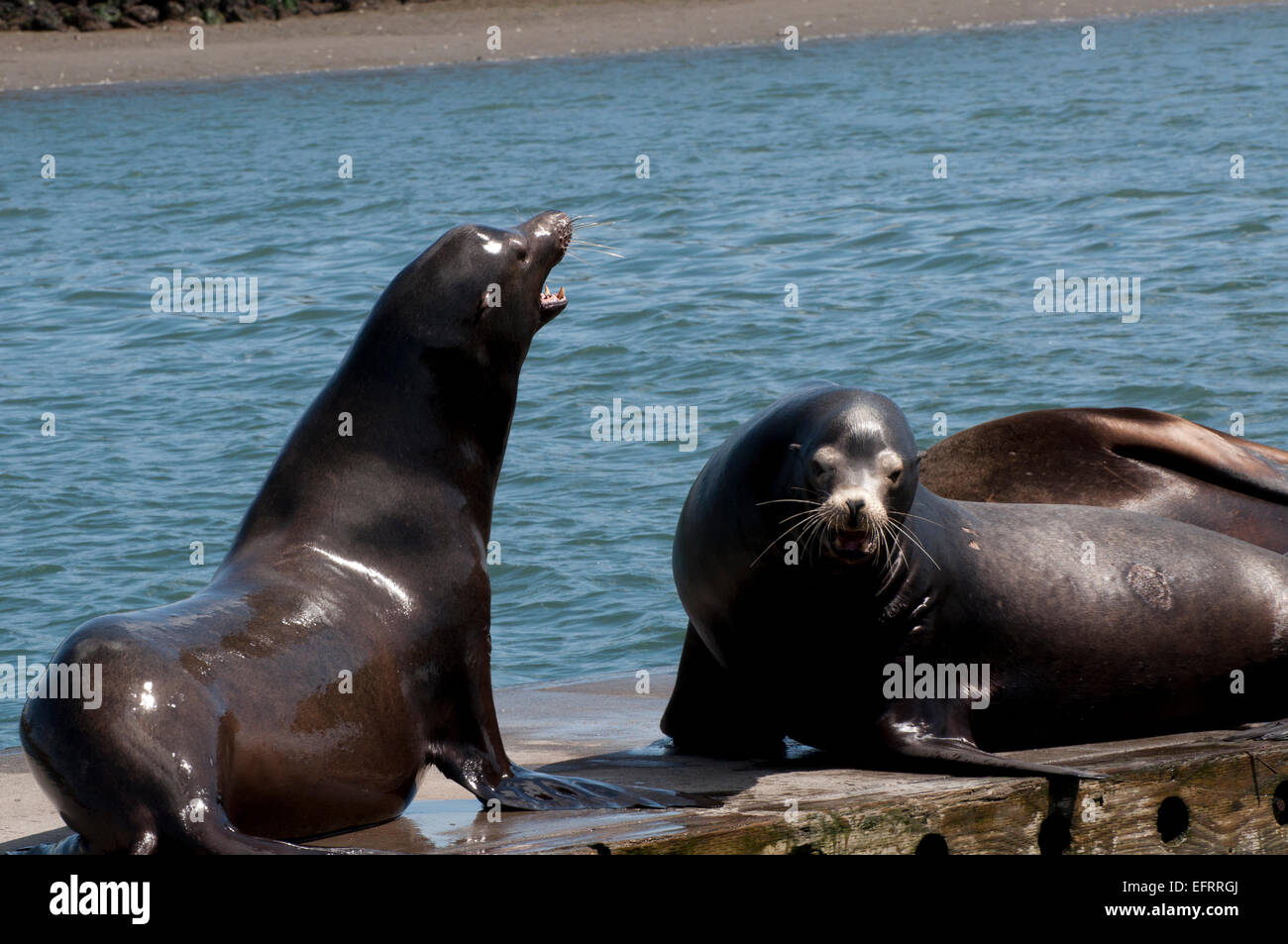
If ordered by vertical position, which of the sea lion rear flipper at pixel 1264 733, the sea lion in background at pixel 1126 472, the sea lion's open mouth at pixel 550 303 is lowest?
the sea lion rear flipper at pixel 1264 733

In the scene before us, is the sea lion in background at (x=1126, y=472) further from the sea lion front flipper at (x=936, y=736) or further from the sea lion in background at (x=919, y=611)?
the sea lion front flipper at (x=936, y=736)

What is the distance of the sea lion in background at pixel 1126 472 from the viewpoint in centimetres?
625

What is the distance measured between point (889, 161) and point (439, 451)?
18968 mm

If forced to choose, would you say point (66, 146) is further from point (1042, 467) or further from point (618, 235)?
point (1042, 467)

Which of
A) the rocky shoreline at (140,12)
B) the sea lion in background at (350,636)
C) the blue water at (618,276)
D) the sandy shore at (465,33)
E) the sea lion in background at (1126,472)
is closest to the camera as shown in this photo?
the sea lion in background at (350,636)

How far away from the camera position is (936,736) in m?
4.92

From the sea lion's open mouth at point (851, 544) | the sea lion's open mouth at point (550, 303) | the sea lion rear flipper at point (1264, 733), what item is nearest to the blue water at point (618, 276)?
the sea lion's open mouth at point (550, 303)

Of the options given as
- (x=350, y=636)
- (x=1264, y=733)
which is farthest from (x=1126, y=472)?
(x=350, y=636)

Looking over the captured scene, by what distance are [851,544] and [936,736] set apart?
0.58 metres

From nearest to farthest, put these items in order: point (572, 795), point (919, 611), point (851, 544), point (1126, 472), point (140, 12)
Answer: point (572, 795) → point (851, 544) → point (919, 611) → point (1126, 472) → point (140, 12)

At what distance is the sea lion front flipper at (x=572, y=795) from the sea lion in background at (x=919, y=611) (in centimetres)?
72

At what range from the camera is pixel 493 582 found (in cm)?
941

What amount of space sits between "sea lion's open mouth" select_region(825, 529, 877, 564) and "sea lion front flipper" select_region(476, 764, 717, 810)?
73 cm

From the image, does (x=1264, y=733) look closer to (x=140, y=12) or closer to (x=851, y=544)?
(x=851, y=544)
